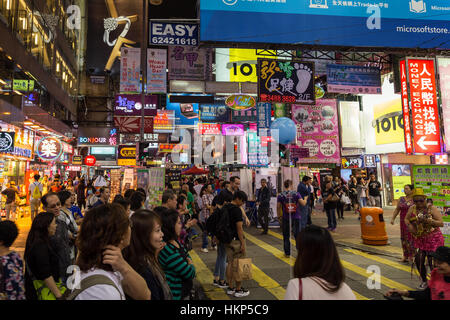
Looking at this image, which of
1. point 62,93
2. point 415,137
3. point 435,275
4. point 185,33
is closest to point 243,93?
point 185,33

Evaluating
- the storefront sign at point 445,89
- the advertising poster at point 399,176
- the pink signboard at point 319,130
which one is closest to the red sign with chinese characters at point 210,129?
the pink signboard at point 319,130

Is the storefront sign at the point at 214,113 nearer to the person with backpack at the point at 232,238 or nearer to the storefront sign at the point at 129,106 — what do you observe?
the storefront sign at the point at 129,106

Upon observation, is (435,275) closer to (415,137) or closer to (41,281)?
(41,281)

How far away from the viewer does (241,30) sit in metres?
11.1

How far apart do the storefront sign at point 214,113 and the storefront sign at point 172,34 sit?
18.6 ft

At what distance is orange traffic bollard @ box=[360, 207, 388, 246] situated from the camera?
9359 millimetres

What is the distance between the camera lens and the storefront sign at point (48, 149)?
29.4ft

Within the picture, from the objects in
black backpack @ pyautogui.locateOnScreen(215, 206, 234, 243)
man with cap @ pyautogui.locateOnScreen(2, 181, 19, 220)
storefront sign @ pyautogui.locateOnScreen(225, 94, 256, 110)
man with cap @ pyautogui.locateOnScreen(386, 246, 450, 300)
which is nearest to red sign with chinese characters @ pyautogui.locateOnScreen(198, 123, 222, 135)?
storefront sign @ pyautogui.locateOnScreen(225, 94, 256, 110)

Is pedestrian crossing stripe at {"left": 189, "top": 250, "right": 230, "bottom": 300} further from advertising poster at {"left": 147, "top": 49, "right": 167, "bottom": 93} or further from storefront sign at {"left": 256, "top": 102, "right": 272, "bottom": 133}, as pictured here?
storefront sign at {"left": 256, "top": 102, "right": 272, "bottom": 133}

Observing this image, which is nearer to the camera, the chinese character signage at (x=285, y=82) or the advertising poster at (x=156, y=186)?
the advertising poster at (x=156, y=186)

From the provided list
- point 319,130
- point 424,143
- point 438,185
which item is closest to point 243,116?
point 319,130

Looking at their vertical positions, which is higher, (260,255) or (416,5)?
(416,5)

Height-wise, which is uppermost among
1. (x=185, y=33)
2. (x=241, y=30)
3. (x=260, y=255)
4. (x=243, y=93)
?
(x=185, y=33)

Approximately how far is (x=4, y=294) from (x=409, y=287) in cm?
656
